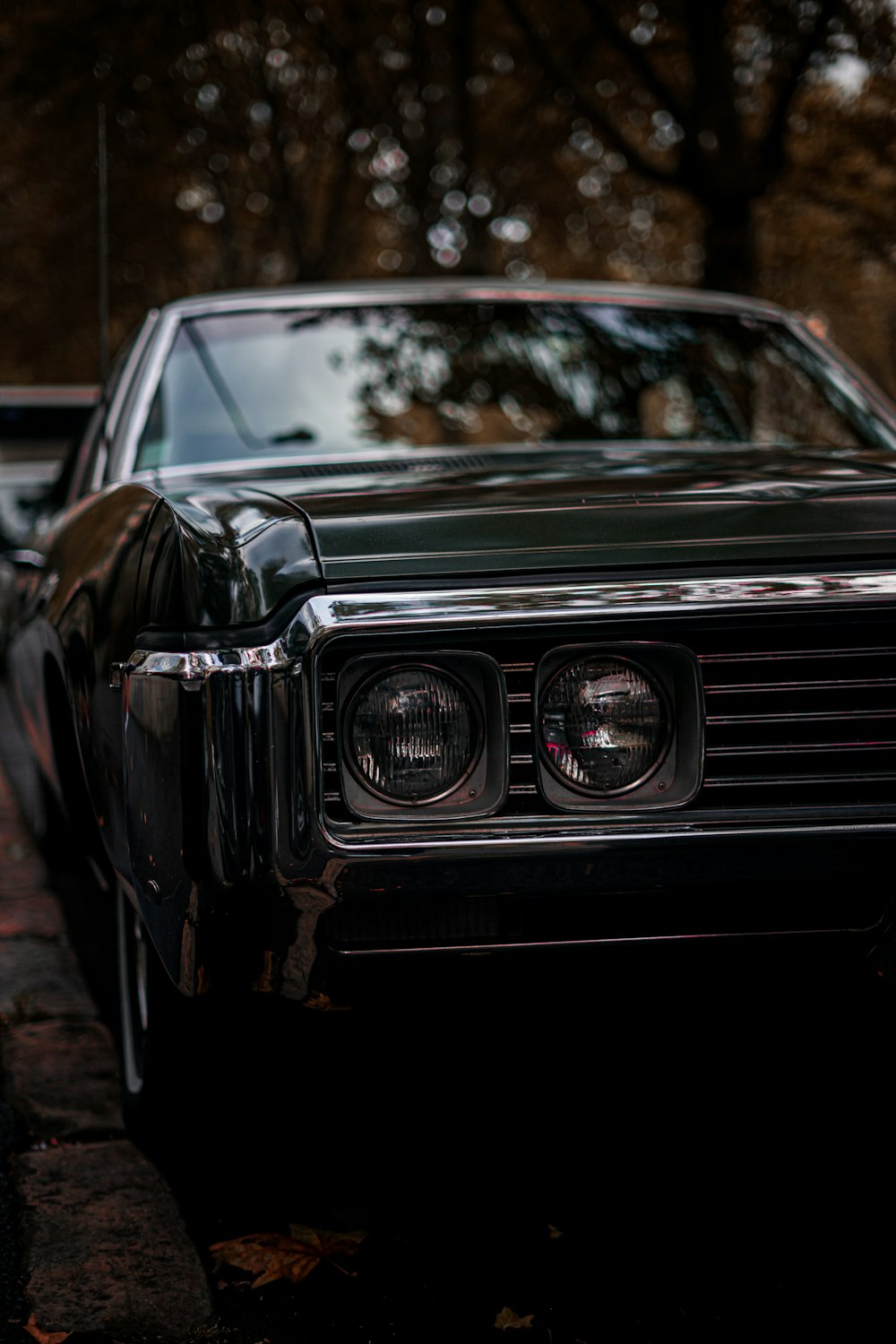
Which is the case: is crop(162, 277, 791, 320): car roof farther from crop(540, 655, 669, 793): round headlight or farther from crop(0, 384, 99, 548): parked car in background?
crop(540, 655, 669, 793): round headlight

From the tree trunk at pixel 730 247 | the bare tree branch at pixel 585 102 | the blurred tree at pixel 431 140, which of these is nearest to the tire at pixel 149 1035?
the blurred tree at pixel 431 140

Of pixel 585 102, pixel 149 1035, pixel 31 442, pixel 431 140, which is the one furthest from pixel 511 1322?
pixel 431 140

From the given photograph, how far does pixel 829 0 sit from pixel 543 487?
8.58 meters

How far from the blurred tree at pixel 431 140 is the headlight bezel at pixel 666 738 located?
23.3 ft

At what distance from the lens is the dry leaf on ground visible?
2.37 m

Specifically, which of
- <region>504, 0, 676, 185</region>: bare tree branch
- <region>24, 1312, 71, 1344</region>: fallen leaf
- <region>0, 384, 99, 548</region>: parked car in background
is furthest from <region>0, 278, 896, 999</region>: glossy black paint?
<region>504, 0, 676, 185</region>: bare tree branch

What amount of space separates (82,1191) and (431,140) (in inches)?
582

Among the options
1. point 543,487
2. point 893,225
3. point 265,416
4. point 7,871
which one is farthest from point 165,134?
point 543,487

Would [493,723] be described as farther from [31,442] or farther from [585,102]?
[585,102]

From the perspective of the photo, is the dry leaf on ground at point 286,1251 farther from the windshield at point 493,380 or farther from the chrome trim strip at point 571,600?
the windshield at point 493,380

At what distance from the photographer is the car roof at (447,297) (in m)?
3.77

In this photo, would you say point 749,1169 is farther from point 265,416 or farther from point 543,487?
point 265,416

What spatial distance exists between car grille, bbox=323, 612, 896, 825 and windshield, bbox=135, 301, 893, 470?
152 cm

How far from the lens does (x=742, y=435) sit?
148 inches
